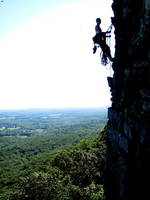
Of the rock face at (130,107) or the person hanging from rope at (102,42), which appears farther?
the person hanging from rope at (102,42)

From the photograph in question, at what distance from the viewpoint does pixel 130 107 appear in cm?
803

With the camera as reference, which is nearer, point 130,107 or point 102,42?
point 130,107

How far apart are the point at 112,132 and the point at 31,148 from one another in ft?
407

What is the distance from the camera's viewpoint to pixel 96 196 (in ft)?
71.4

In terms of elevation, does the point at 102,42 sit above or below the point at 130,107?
above

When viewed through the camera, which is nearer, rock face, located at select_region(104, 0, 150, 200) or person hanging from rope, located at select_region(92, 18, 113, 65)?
rock face, located at select_region(104, 0, 150, 200)

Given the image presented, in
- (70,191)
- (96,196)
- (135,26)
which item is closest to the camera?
(135,26)

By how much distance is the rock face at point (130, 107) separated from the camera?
7014mm

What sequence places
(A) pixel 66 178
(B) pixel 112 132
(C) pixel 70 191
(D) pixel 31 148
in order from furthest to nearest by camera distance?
(D) pixel 31 148 → (A) pixel 66 178 → (C) pixel 70 191 → (B) pixel 112 132

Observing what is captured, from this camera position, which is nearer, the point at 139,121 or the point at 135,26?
the point at 139,121

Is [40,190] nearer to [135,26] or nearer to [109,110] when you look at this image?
[109,110]

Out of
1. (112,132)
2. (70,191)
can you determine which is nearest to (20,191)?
(70,191)

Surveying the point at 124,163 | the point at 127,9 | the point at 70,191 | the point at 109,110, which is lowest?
the point at 70,191

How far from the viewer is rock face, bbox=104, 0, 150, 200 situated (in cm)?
701
